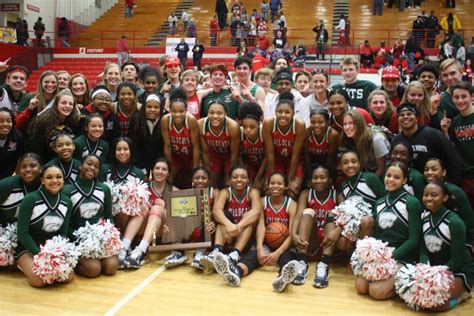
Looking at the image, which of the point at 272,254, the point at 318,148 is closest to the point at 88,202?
the point at 272,254

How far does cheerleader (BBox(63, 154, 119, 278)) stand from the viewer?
176 inches

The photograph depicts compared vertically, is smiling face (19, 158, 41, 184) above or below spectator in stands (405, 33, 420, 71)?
below

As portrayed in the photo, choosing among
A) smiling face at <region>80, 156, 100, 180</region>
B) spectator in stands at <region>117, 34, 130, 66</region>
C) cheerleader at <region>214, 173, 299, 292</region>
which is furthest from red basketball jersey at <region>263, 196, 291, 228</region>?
spectator in stands at <region>117, 34, 130, 66</region>

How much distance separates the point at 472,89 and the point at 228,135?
247 centimetres

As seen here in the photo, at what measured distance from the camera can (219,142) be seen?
523 centimetres

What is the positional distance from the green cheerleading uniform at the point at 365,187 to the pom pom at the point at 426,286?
91 cm

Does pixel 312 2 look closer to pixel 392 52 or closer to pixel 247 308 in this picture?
pixel 392 52

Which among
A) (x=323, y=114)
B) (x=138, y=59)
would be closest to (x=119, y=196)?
(x=323, y=114)

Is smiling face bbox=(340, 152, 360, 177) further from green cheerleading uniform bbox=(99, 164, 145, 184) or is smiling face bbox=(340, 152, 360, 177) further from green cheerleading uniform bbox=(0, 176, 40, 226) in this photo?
green cheerleading uniform bbox=(0, 176, 40, 226)

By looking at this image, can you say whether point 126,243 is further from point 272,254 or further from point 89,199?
point 272,254

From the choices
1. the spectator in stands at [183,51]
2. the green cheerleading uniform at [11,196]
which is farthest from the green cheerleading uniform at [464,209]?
the spectator in stands at [183,51]

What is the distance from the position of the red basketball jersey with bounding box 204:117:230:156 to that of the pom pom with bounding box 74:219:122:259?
4.81 feet

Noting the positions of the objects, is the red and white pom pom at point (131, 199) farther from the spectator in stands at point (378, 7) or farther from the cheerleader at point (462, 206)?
the spectator in stands at point (378, 7)

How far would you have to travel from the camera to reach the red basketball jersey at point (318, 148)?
498cm
